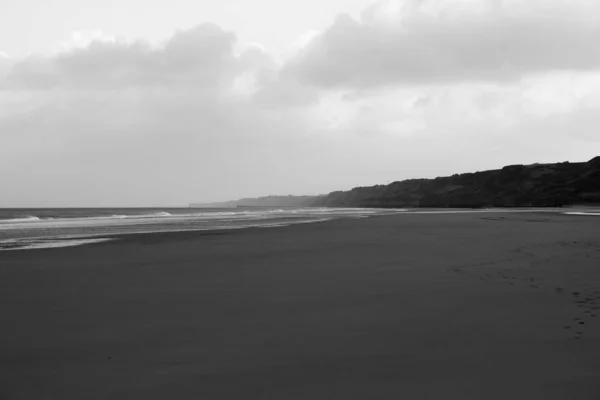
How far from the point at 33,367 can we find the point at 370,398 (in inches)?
128

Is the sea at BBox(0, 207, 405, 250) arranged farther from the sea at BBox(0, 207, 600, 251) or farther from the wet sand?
the wet sand

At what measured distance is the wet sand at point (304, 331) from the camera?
3.65m

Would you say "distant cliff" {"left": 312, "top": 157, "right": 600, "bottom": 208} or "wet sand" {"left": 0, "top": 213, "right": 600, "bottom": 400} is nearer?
"wet sand" {"left": 0, "top": 213, "right": 600, "bottom": 400}

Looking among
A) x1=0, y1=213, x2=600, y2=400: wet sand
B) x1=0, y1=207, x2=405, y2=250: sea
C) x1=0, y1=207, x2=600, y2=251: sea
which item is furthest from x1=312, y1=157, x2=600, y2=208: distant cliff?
x1=0, y1=213, x2=600, y2=400: wet sand

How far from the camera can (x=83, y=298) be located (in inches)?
283

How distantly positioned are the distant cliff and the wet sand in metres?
92.0

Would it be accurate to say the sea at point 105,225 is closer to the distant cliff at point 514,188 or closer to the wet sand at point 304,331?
the wet sand at point 304,331

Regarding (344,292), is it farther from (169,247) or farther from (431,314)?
(169,247)

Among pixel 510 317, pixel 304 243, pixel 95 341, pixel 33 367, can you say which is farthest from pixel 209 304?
pixel 304 243

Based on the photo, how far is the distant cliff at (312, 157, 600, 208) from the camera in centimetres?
8925

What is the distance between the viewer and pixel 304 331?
5176 millimetres

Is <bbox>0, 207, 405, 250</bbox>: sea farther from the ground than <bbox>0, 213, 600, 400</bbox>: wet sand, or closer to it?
farther from the ground

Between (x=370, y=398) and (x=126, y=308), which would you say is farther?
(x=126, y=308)

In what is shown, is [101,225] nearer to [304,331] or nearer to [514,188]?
[304,331]
